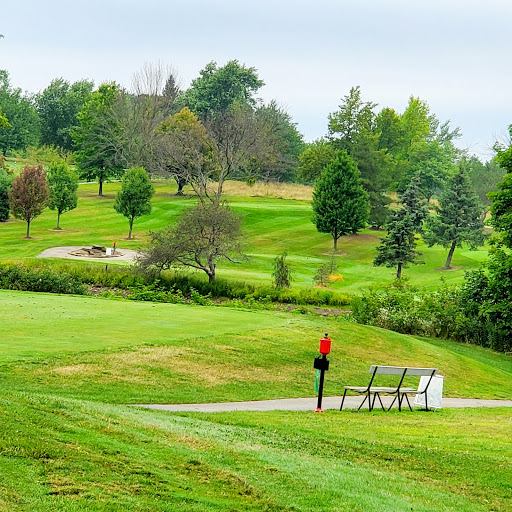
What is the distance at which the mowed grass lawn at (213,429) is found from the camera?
8.35 meters

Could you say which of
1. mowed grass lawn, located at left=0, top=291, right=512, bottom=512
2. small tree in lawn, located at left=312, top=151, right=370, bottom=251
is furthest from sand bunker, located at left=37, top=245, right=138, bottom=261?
mowed grass lawn, located at left=0, top=291, right=512, bottom=512

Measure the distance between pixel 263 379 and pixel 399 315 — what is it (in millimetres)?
17991

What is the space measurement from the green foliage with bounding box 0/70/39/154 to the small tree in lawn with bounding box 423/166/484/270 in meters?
69.6

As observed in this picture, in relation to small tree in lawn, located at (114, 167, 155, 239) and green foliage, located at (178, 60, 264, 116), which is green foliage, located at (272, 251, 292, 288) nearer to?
small tree in lawn, located at (114, 167, 155, 239)

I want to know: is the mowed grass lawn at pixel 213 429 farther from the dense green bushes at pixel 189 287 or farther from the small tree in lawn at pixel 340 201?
the small tree in lawn at pixel 340 201

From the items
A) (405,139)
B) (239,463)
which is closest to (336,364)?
(239,463)

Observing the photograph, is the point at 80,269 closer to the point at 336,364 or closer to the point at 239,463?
the point at 336,364

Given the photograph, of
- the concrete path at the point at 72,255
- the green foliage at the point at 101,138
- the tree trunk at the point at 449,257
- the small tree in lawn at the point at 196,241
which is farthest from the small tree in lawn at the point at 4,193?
the tree trunk at the point at 449,257

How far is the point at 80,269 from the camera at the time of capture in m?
47.4

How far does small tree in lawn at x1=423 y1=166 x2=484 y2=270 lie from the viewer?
63.1 m

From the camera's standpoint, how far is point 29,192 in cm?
6109

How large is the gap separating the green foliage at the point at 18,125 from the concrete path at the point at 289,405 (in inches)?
3981

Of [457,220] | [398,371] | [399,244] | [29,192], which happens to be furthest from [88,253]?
[398,371]

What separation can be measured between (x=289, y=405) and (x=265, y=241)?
53.6 meters
